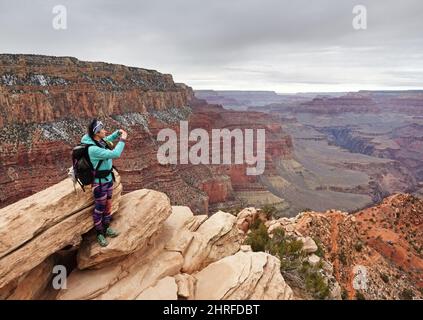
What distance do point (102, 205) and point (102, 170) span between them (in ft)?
3.22

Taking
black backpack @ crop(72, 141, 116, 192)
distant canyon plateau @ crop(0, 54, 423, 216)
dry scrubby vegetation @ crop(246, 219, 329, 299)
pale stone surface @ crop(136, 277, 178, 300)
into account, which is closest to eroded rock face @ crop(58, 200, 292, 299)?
pale stone surface @ crop(136, 277, 178, 300)

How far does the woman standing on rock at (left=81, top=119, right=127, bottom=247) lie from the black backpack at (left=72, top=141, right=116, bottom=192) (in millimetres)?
25

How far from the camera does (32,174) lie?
144 feet

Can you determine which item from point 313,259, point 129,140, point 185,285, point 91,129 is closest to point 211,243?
point 185,285

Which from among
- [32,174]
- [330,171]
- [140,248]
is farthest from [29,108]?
[330,171]

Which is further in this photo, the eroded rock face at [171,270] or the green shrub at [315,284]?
the green shrub at [315,284]

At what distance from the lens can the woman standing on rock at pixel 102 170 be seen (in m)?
8.70

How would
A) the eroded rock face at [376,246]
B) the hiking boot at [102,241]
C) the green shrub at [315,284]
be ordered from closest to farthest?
the hiking boot at [102,241] < the green shrub at [315,284] < the eroded rock face at [376,246]

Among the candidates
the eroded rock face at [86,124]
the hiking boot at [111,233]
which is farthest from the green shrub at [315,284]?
the eroded rock face at [86,124]

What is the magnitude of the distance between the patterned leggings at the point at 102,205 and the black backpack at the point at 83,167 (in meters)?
0.31

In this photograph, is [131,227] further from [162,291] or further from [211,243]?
[211,243]

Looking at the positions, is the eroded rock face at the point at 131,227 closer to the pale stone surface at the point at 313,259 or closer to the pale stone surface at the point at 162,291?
the pale stone surface at the point at 162,291
